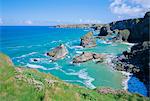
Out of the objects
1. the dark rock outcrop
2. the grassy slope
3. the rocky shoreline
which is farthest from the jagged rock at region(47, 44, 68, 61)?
the grassy slope

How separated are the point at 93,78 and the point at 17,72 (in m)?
37.7

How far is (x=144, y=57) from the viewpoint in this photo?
6531cm

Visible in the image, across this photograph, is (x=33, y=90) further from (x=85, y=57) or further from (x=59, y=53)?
(x=59, y=53)

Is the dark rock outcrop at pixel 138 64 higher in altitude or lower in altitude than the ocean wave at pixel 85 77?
higher

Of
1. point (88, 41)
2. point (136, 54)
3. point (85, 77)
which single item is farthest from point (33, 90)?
point (88, 41)

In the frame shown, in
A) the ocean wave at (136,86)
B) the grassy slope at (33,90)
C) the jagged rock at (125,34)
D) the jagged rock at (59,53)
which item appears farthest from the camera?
the jagged rock at (125,34)

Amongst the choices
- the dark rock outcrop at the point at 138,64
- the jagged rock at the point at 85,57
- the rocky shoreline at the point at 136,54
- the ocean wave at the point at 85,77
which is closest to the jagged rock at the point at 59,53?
the jagged rock at the point at 85,57

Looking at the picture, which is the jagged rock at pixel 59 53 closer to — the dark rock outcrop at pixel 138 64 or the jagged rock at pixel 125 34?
the dark rock outcrop at pixel 138 64

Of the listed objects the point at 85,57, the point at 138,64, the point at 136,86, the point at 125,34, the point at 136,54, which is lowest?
the point at 136,86

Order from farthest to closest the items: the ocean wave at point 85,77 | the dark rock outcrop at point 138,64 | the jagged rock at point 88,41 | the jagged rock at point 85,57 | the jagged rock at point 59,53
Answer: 1. the jagged rock at point 88,41
2. the jagged rock at point 59,53
3. the jagged rock at point 85,57
4. the dark rock outcrop at point 138,64
5. the ocean wave at point 85,77

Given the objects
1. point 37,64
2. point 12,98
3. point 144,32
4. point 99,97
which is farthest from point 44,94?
point 144,32

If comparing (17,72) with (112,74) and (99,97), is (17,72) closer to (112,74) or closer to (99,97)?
(99,97)

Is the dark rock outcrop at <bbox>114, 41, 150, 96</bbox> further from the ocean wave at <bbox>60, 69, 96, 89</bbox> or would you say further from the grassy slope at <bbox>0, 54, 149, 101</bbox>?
the grassy slope at <bbox>0, 54, 149, 101</bbox>

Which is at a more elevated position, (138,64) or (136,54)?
(136,54)
